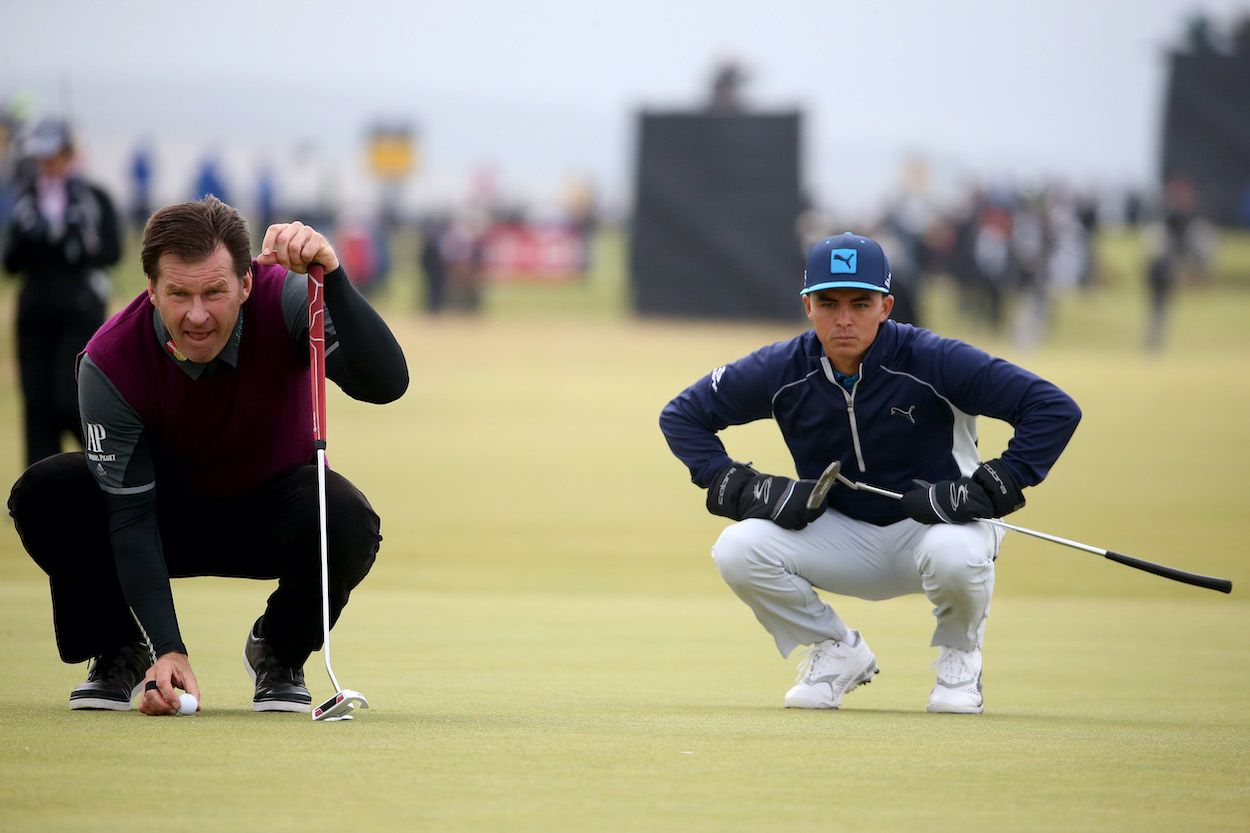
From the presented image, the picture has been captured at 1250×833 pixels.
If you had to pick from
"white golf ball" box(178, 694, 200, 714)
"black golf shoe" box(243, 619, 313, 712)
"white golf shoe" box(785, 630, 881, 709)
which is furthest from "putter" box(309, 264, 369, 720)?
"white golf shoe" box(785, 630, 881, 709)

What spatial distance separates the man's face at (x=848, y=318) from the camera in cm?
466

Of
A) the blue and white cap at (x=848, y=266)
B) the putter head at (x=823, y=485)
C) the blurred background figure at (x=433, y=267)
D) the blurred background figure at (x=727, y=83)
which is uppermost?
the blurred background figure at (x=727, y=83)

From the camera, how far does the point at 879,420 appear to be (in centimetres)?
479

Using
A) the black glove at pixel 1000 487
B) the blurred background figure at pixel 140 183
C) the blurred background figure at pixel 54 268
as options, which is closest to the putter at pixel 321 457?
the black glove at pixel 1000 487

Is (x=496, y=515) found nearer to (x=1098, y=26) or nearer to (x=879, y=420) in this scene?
(x=879, y=420)

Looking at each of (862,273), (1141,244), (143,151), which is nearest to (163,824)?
(862,273)

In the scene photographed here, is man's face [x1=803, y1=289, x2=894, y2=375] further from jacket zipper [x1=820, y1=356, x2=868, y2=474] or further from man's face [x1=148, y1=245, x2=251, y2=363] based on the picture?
man's face [x1=148, y1=245, x2=251, y2=363]

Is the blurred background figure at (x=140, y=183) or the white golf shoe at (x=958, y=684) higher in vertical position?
the blurred background figure at (x=140, y=183)

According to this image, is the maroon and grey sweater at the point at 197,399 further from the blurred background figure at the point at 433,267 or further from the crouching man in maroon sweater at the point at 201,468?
the blurred background figure at the point at 433,267

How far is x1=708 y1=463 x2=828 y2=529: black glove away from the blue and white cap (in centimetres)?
63

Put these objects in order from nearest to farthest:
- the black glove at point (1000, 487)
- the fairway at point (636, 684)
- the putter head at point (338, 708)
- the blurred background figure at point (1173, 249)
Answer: the fairway at point (636, 684) < the putter head at point (338, 708) < the black glove at point (1000, 487) < the blurred background figure at point (1173, 249)

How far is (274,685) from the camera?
4.28 meters

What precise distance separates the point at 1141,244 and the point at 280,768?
39.3 meters

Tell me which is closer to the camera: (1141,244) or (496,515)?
(496,515)
